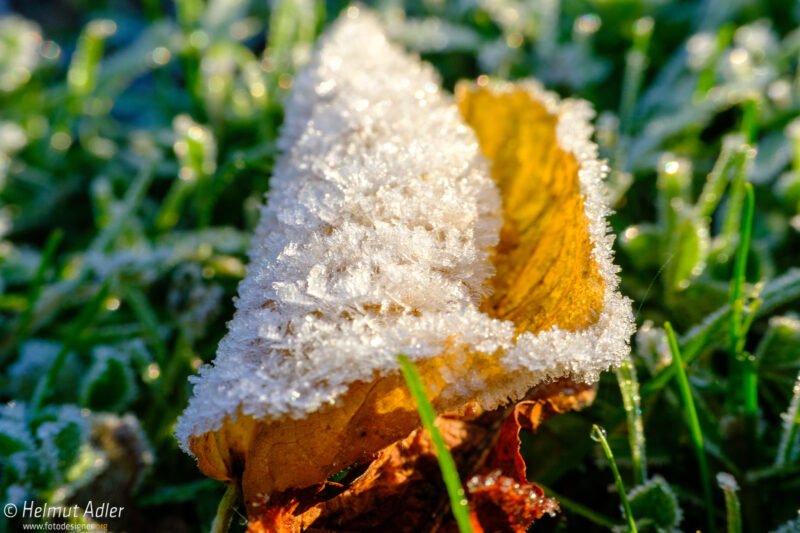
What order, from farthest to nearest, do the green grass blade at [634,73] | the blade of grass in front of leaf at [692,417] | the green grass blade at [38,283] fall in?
the green grass blade at [634,73]
the green grass blade at [38,283]
the blade of grass in front of leaf at [692,417]

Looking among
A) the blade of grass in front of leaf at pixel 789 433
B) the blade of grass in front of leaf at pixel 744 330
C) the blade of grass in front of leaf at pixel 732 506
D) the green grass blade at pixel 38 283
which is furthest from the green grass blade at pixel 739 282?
the green grass blade at pixel 38 283

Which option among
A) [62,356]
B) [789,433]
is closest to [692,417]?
[789,433]

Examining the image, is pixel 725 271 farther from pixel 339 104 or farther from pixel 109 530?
pixel 109 530

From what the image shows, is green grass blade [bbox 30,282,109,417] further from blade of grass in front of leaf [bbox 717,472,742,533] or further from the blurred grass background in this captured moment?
blade of grass in front of leaf [bbox 717,472,742,533]

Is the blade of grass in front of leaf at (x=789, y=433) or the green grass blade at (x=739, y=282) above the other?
the green grass blade at (x=739, y=282)

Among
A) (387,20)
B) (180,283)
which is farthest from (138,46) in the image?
(180,283)

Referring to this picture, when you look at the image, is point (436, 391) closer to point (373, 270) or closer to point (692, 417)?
point (373, 270)

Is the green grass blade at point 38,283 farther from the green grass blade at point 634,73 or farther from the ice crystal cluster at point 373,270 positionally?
the green grass blade at point 634,73
